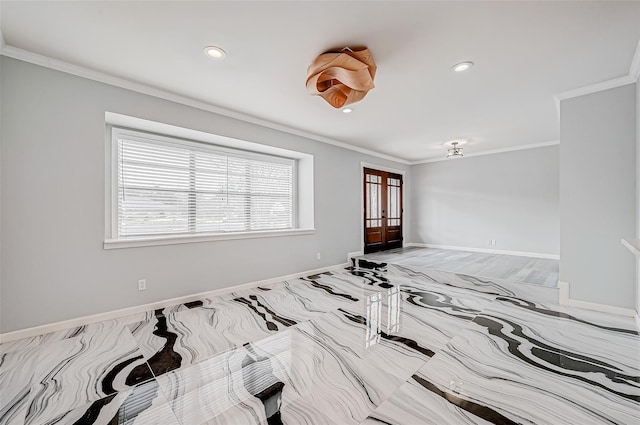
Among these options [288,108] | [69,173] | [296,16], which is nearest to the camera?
[296,16]

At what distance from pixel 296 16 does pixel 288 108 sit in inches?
65.9

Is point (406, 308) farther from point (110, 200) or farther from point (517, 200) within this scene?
point (517, 200)

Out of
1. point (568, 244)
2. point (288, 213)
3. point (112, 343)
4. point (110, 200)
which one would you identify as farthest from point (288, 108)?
point (568, 244)

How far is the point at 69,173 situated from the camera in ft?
8.46

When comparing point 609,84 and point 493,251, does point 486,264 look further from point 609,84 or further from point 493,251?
point 609,84

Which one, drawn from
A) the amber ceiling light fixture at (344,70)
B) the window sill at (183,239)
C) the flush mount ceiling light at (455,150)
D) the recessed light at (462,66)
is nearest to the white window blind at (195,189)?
the window sill at (183,239)

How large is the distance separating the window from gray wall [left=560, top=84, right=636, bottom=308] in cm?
397

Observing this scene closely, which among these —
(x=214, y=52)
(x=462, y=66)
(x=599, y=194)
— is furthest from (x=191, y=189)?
(x=599, y=194)

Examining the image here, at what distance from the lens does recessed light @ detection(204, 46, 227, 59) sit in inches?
90.0

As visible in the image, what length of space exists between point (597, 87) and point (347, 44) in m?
2.94

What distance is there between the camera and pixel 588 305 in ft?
9.92

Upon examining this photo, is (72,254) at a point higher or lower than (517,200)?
lower

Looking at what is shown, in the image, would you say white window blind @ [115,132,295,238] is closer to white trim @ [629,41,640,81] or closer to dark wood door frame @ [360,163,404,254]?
dark wood door frame @ [360,163,404,254]

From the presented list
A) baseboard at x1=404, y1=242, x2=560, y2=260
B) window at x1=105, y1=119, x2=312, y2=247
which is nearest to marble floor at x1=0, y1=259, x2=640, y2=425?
window at x1=105, y1=119, x2=312, y2=247
